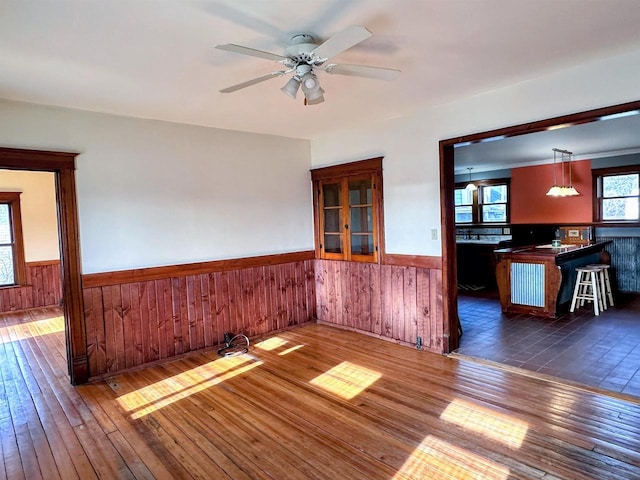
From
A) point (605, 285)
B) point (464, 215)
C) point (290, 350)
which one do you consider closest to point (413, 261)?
point (290, 350)

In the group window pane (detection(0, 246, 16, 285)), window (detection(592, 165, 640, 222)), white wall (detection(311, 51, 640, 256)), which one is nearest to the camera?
white wall (detection(311, 51, 640, 256))

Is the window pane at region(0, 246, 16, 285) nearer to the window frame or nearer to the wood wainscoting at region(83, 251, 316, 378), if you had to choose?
the wood wainscoting at region(83, 251, 316, 378)

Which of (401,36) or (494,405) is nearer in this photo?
(401,36)

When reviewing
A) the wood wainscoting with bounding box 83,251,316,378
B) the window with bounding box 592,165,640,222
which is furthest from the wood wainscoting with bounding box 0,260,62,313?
the window with bounding box 592,165,640,222

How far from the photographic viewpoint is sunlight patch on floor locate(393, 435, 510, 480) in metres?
2.24

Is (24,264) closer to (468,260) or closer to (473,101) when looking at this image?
(473,101)

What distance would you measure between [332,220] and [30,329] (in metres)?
4.69

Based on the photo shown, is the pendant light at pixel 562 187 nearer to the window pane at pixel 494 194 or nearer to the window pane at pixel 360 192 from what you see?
the window pane at pixel 494 194

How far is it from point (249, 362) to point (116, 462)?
174cm

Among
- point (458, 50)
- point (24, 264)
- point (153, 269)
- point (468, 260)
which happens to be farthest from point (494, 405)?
point (24, 264)

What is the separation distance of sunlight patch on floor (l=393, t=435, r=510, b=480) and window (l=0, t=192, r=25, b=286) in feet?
25.2

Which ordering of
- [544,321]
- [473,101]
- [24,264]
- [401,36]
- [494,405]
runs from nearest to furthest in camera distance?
[401,36]
[494,405]
[473,101]
[544,321]
[24,264]

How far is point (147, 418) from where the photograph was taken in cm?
303

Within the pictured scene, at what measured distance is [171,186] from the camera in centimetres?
432
